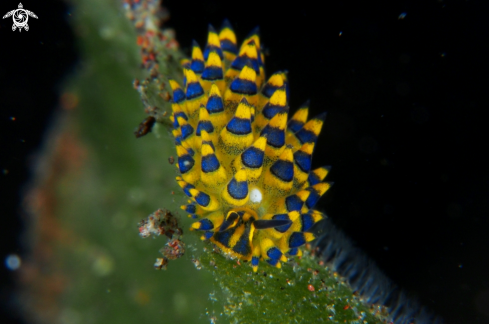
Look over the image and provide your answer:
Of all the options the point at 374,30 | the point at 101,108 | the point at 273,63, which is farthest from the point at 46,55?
the point at 374,30

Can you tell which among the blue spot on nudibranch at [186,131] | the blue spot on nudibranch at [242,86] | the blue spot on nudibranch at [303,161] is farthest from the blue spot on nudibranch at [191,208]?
the blue spot on nudibranch at [242,86]

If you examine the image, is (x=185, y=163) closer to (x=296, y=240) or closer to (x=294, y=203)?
(x=294, y=203)

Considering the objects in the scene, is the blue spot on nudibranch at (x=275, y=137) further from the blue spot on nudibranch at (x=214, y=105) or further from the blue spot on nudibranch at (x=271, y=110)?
the blue spot on nudibranch at (x=214, y=105)

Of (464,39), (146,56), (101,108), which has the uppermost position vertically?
(464,39)

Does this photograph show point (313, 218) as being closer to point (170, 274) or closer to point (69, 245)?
point (170, 274)

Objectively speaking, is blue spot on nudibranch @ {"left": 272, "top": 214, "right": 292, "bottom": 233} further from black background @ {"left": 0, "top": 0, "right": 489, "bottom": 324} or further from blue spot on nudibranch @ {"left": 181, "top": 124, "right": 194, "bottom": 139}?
black background @ {"left": 0, "top": 0, "right": 489, "bottom": 324}

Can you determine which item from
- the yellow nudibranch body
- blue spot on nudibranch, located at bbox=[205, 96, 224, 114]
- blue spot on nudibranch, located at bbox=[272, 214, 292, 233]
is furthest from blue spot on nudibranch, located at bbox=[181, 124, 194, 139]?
blue spot on nudibranch, located at bbox=[272, 214, 292, 233]
